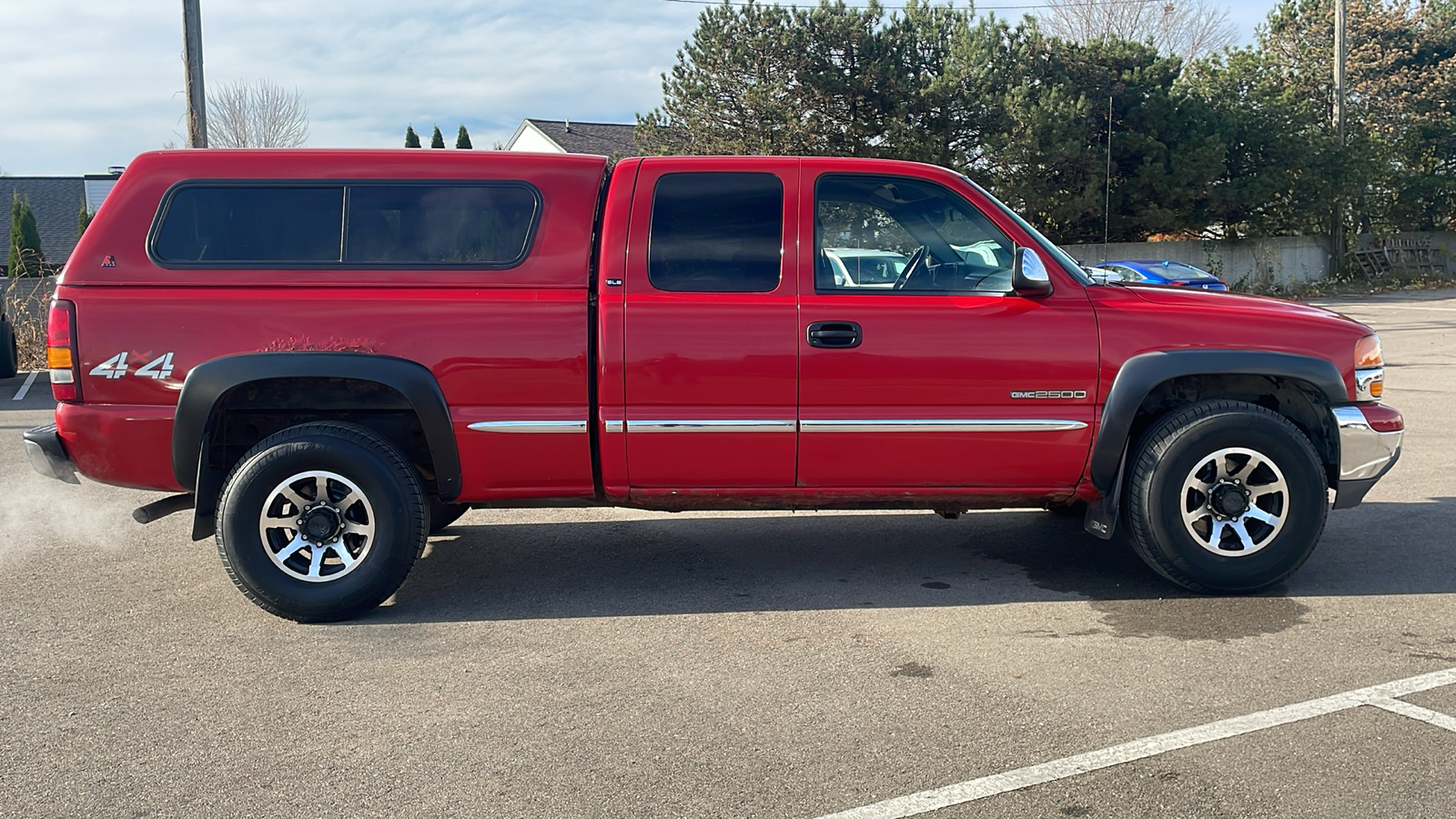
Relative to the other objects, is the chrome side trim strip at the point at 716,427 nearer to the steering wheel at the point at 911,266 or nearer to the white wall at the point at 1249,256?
the steering wheel at the point at 911,266

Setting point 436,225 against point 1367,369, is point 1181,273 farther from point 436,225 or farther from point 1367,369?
point 436,225

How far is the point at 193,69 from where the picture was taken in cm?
1572

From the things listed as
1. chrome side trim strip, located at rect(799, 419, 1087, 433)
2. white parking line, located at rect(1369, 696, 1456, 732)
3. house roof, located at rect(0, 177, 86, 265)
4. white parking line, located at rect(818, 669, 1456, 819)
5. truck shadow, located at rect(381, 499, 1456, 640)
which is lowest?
truck shadow, located at rect(381, 499, 1456, 640)

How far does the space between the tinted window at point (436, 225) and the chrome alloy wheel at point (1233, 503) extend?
3.12 m

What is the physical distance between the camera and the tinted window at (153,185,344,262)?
5.04 m

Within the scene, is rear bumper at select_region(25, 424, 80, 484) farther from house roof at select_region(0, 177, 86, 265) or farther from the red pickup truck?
house roof at select_region(0, 177, 86, 265)

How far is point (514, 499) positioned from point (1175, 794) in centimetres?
301

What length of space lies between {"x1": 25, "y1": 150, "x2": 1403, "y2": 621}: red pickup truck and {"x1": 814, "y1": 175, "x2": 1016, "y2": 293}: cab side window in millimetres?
12

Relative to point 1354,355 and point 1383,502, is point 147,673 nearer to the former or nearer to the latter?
point 1354,355

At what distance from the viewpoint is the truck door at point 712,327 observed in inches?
198

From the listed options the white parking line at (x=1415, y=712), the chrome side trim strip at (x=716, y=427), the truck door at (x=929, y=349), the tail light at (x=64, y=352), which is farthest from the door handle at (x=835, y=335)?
the tail light at (x=64, y=352)

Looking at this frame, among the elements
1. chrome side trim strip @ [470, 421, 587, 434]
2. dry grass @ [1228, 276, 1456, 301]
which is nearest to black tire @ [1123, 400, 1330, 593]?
chrome side trim strip @ [470, 421, 587, 434]

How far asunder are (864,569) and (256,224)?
3.20 metres

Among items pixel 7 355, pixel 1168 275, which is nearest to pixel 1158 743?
pixel 7 355
